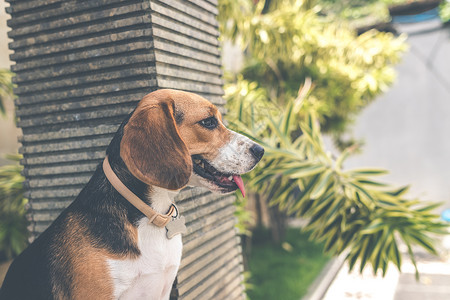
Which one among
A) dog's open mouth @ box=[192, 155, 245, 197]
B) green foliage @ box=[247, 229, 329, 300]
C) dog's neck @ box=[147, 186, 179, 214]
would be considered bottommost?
green foliage @ box=[247, 229, 329, 300]

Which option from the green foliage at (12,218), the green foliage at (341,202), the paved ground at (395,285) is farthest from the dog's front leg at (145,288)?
the paved ground at (395,285)

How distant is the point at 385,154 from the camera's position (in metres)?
9.55

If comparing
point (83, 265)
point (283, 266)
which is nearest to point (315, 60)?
point (283, 266)

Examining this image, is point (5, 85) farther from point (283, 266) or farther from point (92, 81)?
point (283, 266)

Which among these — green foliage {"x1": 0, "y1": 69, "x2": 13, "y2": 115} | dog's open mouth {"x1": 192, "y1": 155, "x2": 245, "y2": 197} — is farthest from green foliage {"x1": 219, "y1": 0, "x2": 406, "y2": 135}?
dog's open mouth {"x1": 192, "y1": 155, "x2": 245, "y2": 197}

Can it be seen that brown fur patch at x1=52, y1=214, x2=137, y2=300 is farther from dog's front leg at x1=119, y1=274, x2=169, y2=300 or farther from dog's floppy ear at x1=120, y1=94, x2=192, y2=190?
dog's floppy ear at x1=120, y1=94, x2=192, y2=190

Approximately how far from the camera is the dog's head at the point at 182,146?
148 centimetres

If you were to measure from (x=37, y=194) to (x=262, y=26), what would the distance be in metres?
3.41

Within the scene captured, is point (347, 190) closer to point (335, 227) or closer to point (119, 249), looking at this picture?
point (335, 227)

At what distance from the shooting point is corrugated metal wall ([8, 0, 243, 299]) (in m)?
2.07

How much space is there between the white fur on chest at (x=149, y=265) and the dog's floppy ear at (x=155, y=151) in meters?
0.17

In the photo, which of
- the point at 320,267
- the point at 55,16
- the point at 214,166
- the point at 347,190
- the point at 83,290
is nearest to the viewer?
the point at 83,290

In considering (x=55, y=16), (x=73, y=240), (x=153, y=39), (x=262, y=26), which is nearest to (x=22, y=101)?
(x=55, y=16)

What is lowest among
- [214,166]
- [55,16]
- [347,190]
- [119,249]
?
[347,190]
